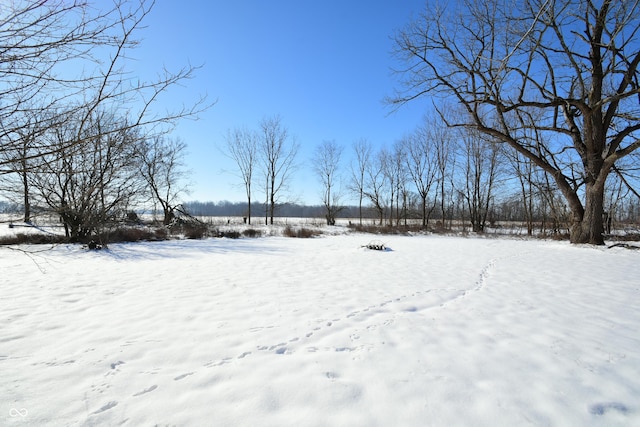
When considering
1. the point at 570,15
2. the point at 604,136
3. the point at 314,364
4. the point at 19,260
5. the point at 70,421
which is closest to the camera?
the point at 70,421

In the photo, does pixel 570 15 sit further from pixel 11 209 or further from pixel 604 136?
pixel 11 209

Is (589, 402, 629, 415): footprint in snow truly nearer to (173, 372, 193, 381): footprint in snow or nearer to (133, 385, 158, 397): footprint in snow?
(173, 372, 193, 381): footprint in snow

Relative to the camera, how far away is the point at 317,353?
7.57 feet

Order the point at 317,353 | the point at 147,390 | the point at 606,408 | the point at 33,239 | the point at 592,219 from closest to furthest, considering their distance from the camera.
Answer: the point at 606,408 → the point at 147,390 → the point at 317,353 → the point at 592,219 → the point at 33,239

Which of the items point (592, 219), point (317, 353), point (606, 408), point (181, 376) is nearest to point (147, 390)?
point (181, 376)

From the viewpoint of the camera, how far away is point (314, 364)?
2131 mm

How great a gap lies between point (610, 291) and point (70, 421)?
273 inches

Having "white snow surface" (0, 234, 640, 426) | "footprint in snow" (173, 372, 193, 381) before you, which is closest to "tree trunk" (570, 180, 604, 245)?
"white snow surface" (0, 234, 640, 426)

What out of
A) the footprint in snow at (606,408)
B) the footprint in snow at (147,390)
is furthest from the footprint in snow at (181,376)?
the footprint in snow at (606,408)

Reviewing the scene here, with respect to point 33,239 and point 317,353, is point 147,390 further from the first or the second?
point 33,239

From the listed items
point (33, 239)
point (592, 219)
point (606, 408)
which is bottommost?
point (606, 408)

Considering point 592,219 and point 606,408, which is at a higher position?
point 592,219

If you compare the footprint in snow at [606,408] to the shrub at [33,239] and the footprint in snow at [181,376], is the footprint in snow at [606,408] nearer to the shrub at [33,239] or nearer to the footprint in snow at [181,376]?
the footprint in snow at [181,376]

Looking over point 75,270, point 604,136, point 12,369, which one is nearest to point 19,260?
point 75,270
